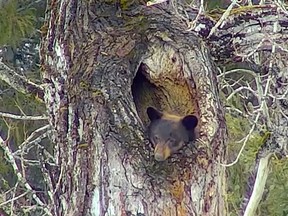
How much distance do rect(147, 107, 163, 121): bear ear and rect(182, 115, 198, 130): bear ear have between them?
0.23 meters

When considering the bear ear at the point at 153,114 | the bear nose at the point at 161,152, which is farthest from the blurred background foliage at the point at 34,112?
the bear nose at the point at 161,152

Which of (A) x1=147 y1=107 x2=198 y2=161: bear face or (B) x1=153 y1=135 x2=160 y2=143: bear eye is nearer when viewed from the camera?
(A) x1=147 y1=107 x2=198 y2=161: bear face

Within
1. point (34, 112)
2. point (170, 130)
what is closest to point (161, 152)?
point (170, 130)

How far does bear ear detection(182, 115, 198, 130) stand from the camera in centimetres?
385

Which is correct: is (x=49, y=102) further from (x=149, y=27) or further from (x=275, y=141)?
(x=275, y=141)

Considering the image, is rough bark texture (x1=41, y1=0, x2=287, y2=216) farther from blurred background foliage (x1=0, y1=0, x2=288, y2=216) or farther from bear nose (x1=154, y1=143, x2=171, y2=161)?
blurred background foliage (x1=0, y1=0, x2=288, y2=216)

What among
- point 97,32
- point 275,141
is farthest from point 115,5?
point 275,141

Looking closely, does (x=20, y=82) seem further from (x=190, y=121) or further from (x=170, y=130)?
(x=190, y=121)

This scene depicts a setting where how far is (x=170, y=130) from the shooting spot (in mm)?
4328

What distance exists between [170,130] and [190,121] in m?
0.44

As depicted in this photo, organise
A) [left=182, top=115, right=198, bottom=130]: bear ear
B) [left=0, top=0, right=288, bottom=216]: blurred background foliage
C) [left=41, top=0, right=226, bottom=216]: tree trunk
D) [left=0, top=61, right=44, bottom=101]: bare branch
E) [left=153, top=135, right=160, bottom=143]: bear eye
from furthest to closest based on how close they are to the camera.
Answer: [left=0, top=0, right=288, bottom=216]: blurred background foliage, [left=0, top=61, right=44, bottom=101]: bare branch, [left=153, top=135, right=160, bottom=143]: bear eye, [left=182, top=115, right=198, bottom=130]: bear ear, [left=41, top=0, right=226, bottom=216]: tree trunk

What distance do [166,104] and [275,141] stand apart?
1014 mm

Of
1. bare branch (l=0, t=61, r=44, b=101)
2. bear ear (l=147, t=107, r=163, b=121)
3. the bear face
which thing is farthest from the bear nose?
bare branch (l=0, t=61, r=44, b=101)

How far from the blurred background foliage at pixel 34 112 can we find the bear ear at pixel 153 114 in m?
3.05
